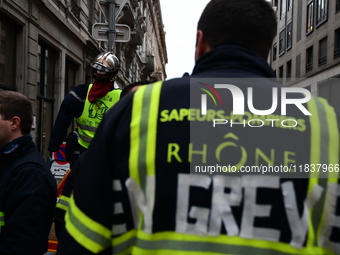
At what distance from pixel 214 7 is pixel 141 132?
510 mm

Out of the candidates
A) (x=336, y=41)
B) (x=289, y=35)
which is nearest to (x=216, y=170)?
(x=336, y=41)

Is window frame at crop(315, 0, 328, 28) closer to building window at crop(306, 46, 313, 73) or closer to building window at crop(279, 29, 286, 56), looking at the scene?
building window at crop(306, 46, 313, 73)

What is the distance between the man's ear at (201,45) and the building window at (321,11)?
28640 millimetres

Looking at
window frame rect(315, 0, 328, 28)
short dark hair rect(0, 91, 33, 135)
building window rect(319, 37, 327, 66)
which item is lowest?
short dark hair rect(0, 91, 33, 135)

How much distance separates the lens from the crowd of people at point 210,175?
4.09 feet

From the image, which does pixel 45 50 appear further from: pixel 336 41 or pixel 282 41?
pixel 282 41

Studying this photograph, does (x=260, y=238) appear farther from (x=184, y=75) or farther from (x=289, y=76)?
(x=289, y=76)

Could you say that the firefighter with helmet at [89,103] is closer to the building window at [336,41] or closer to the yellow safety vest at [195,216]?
the yellow safety vest at [195,216]

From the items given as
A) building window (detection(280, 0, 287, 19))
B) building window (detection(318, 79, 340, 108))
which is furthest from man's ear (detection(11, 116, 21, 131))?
building window (detection(280, 0, 287, 19))

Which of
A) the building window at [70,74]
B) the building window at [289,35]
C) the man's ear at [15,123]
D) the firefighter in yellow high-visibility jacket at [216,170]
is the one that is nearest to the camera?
the firefighter in yellow high-visibility jacket at [216,170]

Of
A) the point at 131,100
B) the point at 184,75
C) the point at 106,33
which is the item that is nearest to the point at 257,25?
the point at 184,75

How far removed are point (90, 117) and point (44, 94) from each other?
8.53 metres

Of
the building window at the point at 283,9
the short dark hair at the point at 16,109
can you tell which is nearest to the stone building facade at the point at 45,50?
the short dark hair at the point at 16,109

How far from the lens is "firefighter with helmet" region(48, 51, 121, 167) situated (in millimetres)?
4188
